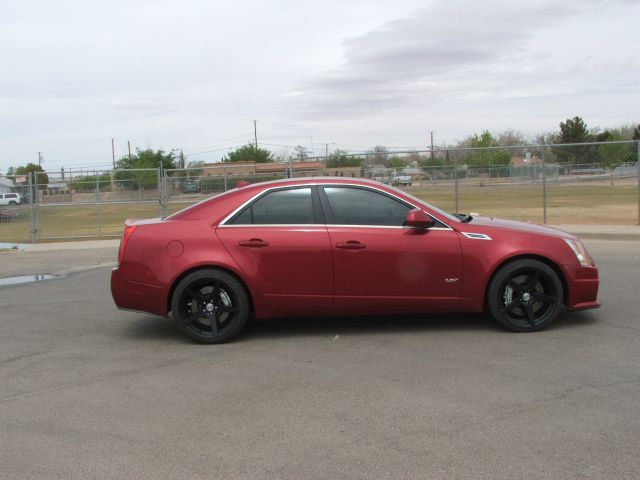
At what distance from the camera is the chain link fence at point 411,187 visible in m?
19.7

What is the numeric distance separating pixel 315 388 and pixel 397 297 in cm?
157

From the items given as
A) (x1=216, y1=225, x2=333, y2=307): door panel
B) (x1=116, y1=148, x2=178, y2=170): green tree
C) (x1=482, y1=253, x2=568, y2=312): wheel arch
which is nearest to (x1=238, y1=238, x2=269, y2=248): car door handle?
(x1=216, y1=225, x2=333, y2=307): door panel

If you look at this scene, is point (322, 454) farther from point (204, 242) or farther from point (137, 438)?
point (204, 242)

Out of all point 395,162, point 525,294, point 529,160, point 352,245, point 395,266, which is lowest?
point 525,294

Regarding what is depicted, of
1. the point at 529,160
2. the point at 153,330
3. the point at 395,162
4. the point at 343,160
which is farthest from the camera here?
the point at 529,160

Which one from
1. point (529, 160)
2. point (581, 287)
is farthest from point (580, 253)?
point (529, 160)

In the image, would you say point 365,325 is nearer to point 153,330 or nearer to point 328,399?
point 328,399

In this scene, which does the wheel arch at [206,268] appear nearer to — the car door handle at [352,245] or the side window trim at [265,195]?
the side window trim at [265,195]

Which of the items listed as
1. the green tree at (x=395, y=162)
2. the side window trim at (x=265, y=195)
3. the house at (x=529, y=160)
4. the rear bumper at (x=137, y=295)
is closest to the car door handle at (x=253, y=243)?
the side window trim at (x=265, y=195)

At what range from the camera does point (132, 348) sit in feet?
20.6

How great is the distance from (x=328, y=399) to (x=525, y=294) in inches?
99.3

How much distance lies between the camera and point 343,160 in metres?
20.1

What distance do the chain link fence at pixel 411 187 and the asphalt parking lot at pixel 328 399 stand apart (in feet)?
38.7

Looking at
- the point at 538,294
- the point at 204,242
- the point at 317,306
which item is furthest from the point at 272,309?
the point at 538,294
